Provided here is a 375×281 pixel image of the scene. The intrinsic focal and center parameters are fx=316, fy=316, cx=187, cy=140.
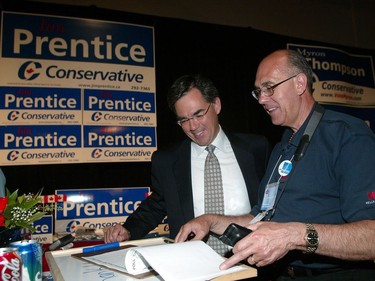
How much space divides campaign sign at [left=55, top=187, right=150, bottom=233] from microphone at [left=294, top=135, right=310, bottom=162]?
2273mm

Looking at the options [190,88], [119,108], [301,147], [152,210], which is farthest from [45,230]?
[301,147]

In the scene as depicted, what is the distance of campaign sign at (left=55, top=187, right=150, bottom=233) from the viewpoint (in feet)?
10.1

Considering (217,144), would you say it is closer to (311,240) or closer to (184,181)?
(184,181)

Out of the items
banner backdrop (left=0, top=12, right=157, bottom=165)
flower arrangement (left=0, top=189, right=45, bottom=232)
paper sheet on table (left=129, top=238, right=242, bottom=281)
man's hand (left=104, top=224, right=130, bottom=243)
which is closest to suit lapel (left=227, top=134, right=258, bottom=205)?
man's hand (left=104, top=224, right=130, bottom=243)

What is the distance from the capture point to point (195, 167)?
2.05 meters

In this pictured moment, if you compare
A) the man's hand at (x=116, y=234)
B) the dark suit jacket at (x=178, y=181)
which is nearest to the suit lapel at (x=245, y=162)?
the dark suit jacket at (x=178, y=181)

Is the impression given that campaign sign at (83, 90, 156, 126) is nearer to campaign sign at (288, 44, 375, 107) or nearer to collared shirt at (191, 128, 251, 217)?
collared shirt at (191, 128, 251, 217)

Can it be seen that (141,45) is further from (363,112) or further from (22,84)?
(363,112)

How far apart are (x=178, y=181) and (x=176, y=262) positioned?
1.24m

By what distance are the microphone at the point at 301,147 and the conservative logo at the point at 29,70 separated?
2.68 m

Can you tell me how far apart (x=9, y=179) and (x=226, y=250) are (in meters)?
2.21

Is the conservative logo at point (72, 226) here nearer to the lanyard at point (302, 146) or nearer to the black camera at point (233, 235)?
the lanyard at point (302, 146)

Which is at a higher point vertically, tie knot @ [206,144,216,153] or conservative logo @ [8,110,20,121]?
conservative logo @ [8,110,20,121]

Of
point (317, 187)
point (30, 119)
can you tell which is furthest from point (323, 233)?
point (30, 119)
